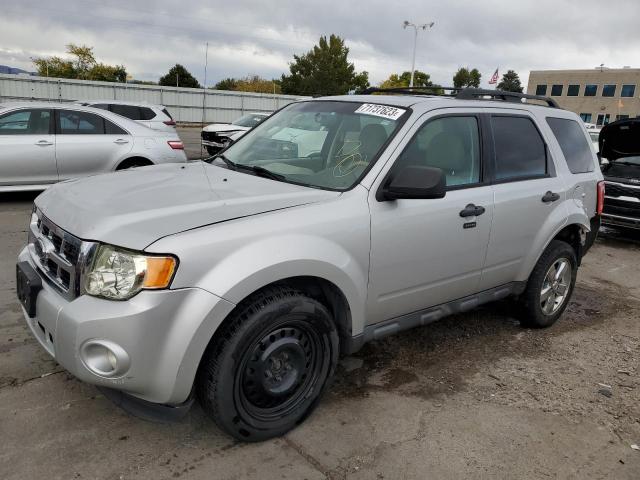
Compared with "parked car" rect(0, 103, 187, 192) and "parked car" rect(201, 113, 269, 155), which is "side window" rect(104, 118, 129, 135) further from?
"parked car" rect(201, 113, 269, 155)

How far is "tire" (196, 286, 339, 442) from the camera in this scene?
247 cm

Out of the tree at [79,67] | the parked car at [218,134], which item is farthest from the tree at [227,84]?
the parked car at [218,134]

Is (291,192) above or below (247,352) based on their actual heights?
above

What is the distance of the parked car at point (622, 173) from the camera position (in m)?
7.41

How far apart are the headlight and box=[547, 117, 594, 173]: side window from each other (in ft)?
11.4

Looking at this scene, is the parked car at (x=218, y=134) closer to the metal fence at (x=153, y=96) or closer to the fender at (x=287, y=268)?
the fender at (x=287, y=268)

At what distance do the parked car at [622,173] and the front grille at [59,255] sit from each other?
Answer: 7205 mm

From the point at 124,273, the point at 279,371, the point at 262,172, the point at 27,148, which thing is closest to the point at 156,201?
the point at 124,273

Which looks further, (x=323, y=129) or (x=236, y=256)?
(x=323, y=129)

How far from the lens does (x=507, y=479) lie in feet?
8.56

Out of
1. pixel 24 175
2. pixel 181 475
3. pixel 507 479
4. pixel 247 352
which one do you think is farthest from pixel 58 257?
pixel 24 175

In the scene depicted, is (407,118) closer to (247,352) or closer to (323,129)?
(323,129)

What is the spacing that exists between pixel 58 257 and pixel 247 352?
1.01m

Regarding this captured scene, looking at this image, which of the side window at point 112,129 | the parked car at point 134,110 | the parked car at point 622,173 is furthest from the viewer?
the parked car at point 134,110
